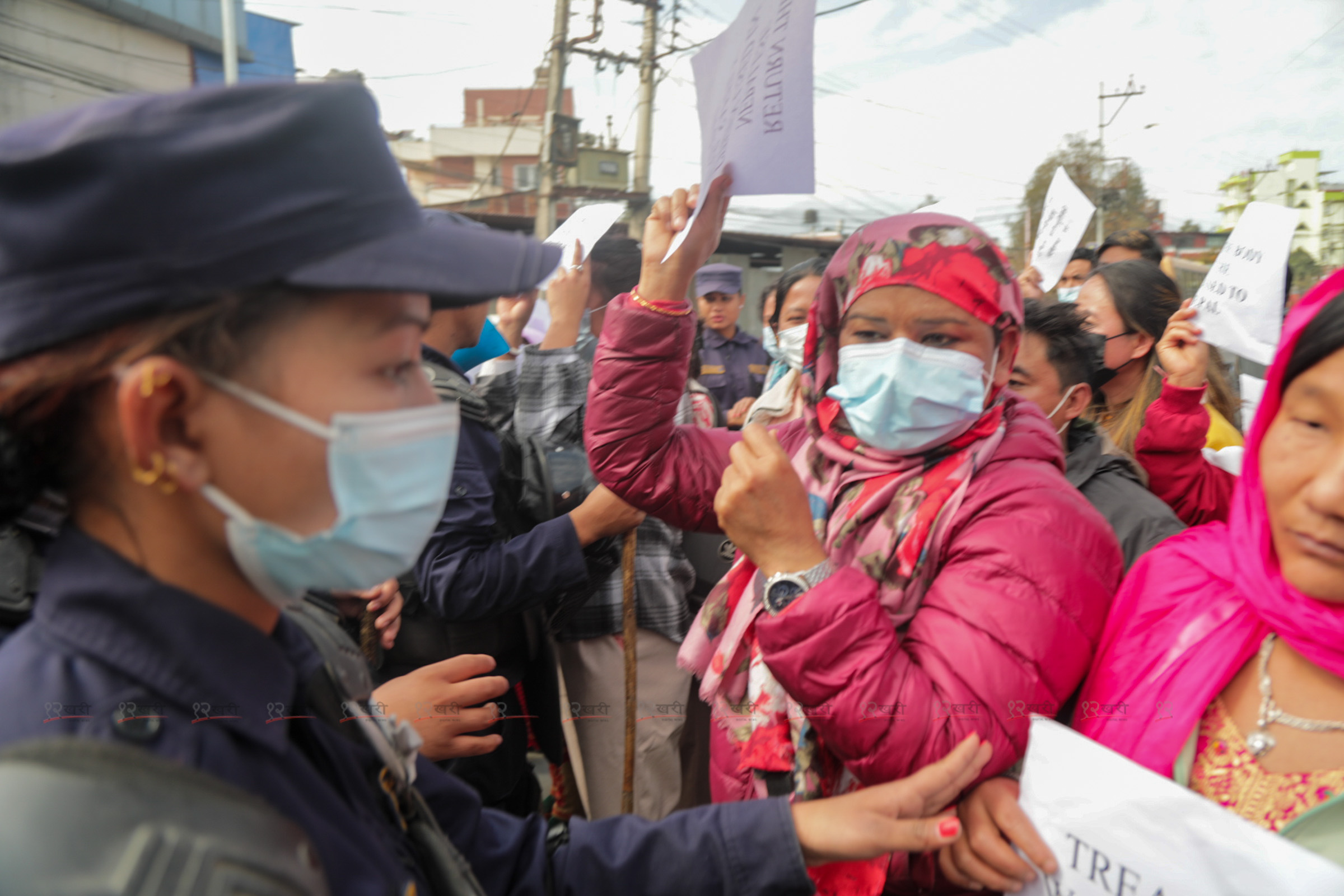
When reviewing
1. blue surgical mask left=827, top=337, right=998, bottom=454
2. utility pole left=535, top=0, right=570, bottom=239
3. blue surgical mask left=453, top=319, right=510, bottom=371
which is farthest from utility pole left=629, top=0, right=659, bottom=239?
blue surgical mask left=827, top=337, right=998, bottom=454

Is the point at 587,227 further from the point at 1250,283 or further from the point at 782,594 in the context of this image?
the point at 1250,283

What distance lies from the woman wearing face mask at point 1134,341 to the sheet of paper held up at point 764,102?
2.01 metres

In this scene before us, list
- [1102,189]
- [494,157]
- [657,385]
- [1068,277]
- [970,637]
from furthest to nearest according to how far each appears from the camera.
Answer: [494,157]
[1102,189]
[1068,277]
[657,385]
[970,637]

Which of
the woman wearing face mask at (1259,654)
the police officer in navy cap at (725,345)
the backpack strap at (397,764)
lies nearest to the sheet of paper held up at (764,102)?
the woman wearing face mask at (1259,654)

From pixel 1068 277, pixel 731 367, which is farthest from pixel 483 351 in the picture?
pixel 1068 277

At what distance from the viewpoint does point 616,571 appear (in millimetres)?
2736

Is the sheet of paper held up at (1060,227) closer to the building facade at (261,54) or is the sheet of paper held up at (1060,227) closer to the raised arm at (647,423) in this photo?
the raised arm at (647,423)

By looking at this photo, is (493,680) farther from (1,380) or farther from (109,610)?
(1,380)

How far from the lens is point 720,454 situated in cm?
213

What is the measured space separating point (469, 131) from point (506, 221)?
102 feet

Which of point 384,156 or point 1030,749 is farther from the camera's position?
point 1030,749

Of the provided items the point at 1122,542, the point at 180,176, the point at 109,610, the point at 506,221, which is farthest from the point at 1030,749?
the point at 506,221

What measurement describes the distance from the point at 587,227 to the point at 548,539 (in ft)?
3.40

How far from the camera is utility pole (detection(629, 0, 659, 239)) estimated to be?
15.6 m
